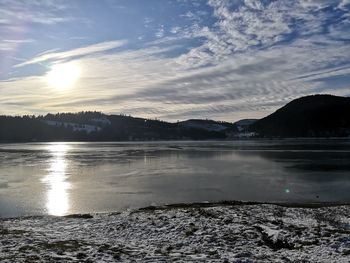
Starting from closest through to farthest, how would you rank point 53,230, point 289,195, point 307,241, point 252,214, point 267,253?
point 267,253, point 307,241, point 53,230, point 252,214, point 289,195

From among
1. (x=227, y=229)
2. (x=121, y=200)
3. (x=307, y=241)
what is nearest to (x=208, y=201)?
(x=121, y=200)

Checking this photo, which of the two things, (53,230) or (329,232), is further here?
(53,230)

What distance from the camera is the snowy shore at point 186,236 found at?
1213cm

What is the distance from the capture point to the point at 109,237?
15.4m

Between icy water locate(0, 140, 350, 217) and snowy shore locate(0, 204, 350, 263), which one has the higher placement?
snowy shore locate(0, 204, 350, 263)

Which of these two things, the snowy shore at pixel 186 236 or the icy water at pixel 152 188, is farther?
the icy water at pixel 152 188

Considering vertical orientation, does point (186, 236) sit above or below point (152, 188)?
above

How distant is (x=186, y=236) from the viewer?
14930 millimetres

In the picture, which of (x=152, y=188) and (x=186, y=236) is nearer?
(x=186, y=236)

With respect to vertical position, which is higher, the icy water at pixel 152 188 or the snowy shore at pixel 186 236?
the snowy shore at pixel 186 236

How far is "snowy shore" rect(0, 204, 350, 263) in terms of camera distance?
1213cm

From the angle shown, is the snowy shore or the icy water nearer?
the snowy shore

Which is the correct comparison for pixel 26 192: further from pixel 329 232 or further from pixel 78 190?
pixel 329 232

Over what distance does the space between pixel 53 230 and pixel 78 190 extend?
1508 cm
